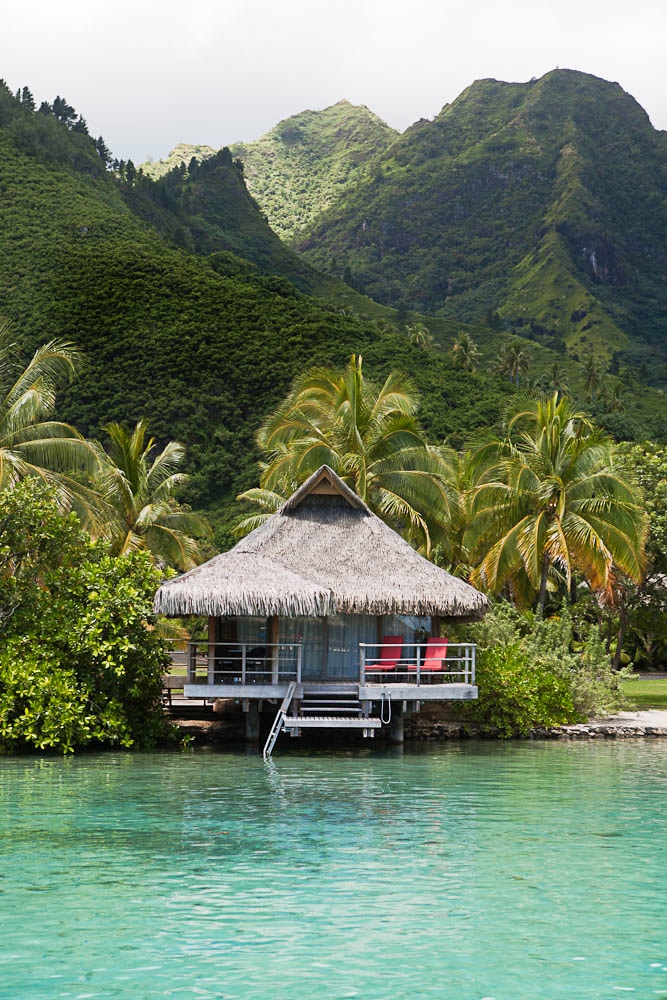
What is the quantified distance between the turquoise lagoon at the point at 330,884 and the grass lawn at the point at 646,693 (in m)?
10.9

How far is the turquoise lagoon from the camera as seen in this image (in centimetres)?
748

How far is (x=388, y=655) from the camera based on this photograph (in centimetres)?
2066

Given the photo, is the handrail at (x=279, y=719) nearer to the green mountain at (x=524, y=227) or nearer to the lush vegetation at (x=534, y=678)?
the lush vegetation at (x=534, y=678)

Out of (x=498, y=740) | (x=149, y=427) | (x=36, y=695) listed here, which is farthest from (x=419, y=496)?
(x=149, y=427)

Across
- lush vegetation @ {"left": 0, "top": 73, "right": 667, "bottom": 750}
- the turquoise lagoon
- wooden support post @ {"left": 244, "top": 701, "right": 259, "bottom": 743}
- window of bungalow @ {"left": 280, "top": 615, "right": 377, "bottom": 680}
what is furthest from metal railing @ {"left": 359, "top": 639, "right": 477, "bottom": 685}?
the turquoise lagoon

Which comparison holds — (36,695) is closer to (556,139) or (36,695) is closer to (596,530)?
(596,530)

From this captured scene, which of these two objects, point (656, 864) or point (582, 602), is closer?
point (656, 864)

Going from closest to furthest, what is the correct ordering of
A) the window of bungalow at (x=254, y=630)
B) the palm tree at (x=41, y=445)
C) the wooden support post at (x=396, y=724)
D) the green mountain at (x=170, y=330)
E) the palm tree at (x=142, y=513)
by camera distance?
the wooden support post at (x=396, y=724), the window of bungalow at (x=254, y=630), the palm tree at (x=41, y=445), the palm tree at (x=142, y=513), the green mountain at (x=170, y=330)

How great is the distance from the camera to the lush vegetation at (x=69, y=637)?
17.5 metres

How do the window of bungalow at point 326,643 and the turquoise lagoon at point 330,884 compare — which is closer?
the turquoise lagoon at point 330,884

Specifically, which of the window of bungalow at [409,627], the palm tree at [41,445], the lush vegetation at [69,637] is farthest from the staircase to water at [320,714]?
the palm tree at [41,445]

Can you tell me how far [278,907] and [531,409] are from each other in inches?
837

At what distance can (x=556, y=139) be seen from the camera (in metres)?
189

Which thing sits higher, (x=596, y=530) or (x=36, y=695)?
(x=596, y=530)
